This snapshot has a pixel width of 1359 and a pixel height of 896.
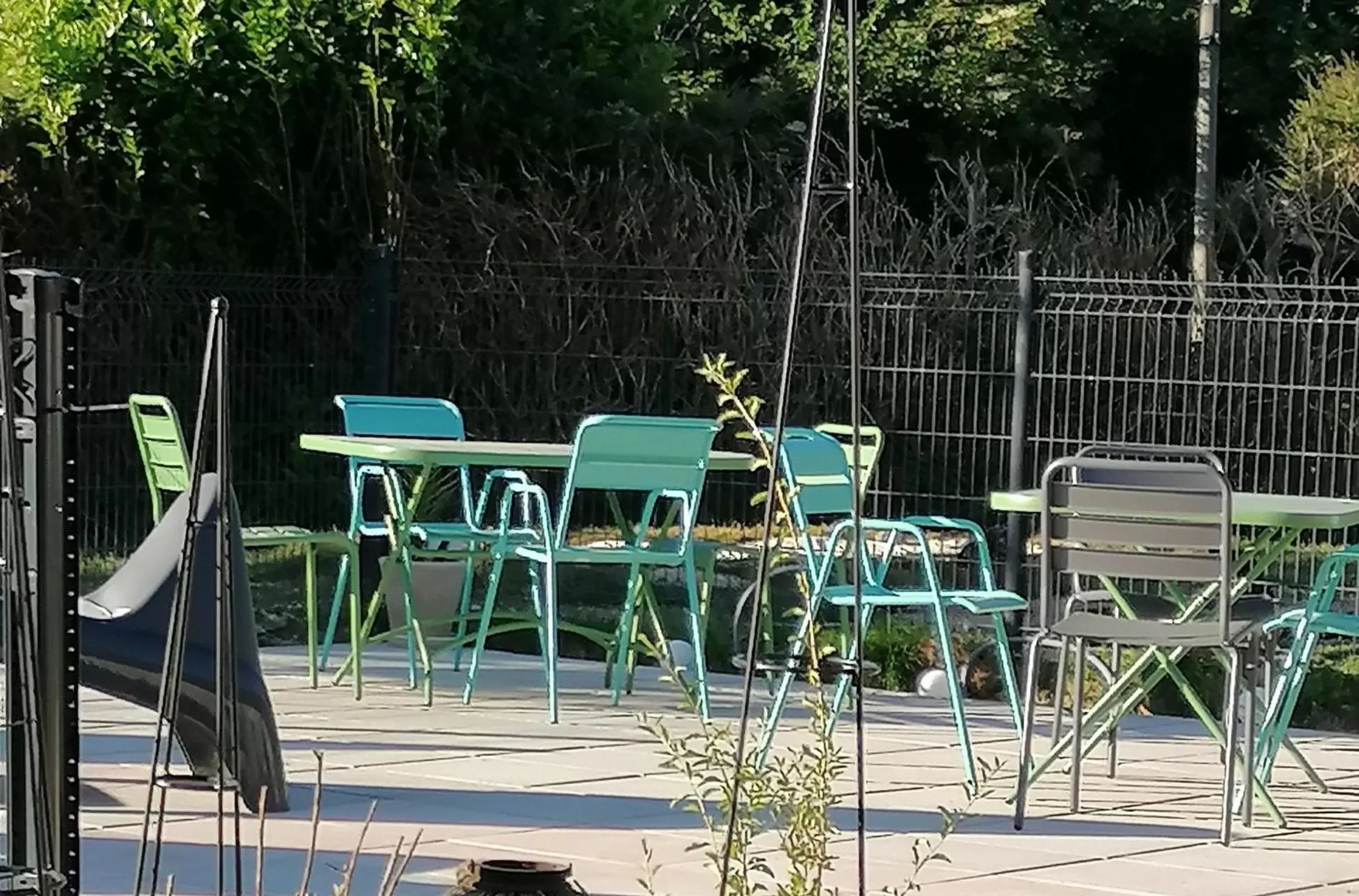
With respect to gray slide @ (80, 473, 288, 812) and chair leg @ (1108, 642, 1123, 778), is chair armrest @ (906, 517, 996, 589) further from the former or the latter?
gray slide @ (80, 473, 288, 812)

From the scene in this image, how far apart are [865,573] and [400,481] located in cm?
231

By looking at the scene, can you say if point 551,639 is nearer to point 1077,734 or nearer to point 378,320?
point 1077,734


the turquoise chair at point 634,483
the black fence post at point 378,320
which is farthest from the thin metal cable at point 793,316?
the black fence post at point 378,320

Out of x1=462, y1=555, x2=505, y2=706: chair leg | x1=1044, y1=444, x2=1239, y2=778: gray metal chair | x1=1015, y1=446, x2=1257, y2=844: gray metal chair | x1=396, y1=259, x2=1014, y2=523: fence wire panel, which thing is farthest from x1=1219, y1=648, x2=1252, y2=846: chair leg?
x1=396, y1=259, x2=1014, y2=523: fence wire panel

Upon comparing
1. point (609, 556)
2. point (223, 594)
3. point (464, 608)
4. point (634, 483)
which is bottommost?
point (464, 608)

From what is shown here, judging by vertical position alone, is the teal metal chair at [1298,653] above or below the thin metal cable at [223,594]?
below

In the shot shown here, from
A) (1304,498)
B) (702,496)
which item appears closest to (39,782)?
(1304,498)

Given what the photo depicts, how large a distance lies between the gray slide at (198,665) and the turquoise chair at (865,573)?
121cm

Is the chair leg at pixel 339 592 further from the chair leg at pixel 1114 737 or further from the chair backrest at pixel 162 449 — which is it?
the chair leg at pixel 1114 737

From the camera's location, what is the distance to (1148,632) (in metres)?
5.81

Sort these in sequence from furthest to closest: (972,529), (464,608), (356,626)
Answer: (464,608) → (356,626) → (972,529)

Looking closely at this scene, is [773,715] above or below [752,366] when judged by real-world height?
below

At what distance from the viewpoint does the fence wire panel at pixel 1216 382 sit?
8992 millimetres

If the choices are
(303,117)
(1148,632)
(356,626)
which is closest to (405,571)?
(356,626)
